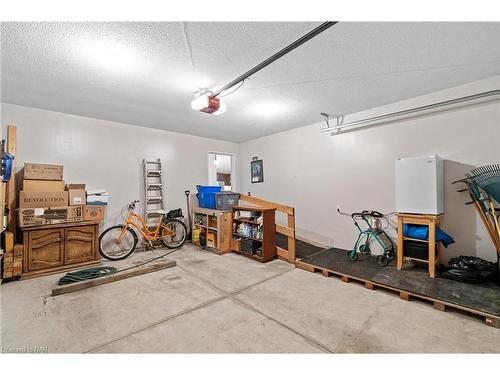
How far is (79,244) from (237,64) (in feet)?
12.3

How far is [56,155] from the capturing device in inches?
149

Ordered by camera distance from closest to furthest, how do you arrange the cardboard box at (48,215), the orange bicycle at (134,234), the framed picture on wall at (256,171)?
1. the cardboard box at (48,215)
2. the orange bicycle at (134,234)
3. the framed picture on wall at (256,171)

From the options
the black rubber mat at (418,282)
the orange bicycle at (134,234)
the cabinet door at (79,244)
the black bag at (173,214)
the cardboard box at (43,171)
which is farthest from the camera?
the black bag at (173,214)

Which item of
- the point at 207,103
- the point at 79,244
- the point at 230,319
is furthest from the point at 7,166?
the point at 230,319

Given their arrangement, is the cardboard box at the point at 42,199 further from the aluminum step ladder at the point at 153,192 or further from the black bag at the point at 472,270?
the black bag at the point at 472,270

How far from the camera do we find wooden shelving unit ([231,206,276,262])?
3.76m

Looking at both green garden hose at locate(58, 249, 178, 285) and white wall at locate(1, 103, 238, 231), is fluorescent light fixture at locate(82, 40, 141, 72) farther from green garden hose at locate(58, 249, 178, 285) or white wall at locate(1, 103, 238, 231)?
green garden hose at locate(58, 249, 178, 285)

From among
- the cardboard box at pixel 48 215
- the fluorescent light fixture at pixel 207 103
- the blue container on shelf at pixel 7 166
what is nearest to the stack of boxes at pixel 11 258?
the cardboard box at pixel 48 215

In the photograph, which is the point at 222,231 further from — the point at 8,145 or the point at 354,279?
the point at 8,145

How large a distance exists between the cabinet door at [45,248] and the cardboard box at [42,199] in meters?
0.40

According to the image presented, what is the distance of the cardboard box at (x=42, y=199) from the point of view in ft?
10.2

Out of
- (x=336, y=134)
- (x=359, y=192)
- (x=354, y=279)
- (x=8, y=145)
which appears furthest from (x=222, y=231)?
(x=8, y=145)

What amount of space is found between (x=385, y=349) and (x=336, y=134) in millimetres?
3565

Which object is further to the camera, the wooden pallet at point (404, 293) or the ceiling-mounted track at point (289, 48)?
the wooden pallet at point (404, 293)
